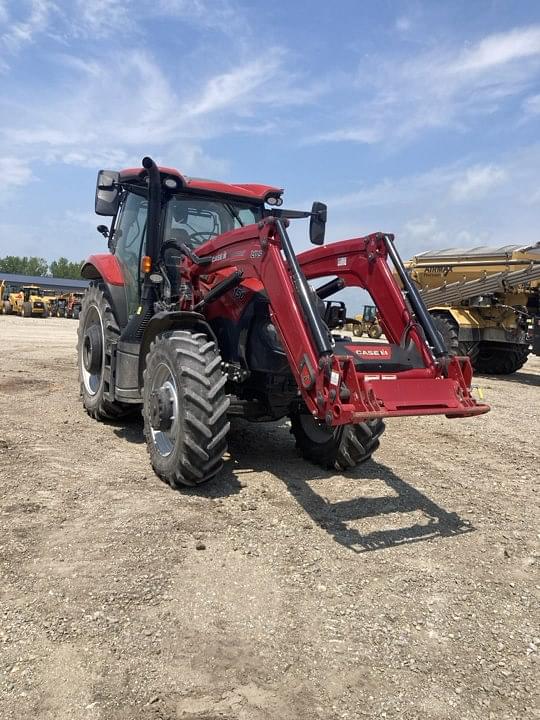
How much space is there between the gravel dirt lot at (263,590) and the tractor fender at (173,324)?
1092mm

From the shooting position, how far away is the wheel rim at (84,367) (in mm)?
6406

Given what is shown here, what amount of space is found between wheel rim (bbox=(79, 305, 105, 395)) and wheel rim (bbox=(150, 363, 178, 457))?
68.0 inches

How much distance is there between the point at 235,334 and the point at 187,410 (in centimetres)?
96

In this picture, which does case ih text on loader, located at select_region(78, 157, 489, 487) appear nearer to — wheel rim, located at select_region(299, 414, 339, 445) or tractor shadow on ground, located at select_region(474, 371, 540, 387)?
wheel rim, located at select_region(299, 414, 339, 445)

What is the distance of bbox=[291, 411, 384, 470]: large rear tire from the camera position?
190 inches

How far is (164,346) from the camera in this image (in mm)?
4566

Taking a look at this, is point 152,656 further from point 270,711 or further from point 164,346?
point 164,346

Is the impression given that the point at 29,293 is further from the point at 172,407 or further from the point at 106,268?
the point at 172,407

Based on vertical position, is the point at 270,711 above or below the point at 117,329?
below

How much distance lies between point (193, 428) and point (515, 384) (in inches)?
391

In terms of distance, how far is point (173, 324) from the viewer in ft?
16.2

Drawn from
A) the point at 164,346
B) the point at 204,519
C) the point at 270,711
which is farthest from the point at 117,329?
the point at 270,711

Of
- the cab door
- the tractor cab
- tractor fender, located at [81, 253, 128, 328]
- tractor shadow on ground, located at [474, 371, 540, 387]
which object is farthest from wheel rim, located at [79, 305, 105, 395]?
the tractor cab

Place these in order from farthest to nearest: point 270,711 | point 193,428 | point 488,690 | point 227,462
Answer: point 227,462 < point 193,428 < point 488,690 < point 270,711
